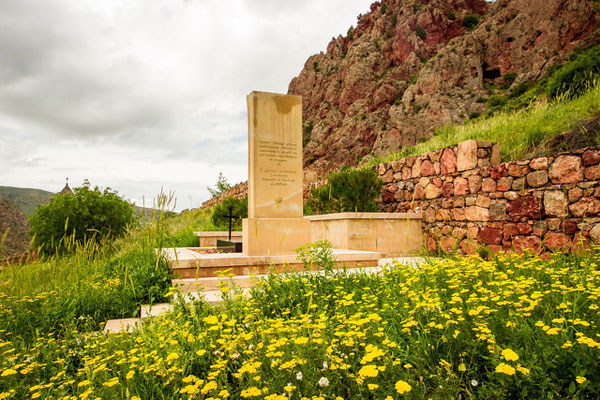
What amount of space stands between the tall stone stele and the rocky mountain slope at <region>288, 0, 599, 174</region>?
94.8 feet

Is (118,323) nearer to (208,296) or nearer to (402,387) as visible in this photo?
(208,296)

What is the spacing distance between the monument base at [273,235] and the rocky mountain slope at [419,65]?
1153 inches

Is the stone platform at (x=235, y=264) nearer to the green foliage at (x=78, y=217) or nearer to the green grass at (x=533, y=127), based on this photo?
the green grass at (x=533, y=127)

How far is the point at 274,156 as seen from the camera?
6.57 meters

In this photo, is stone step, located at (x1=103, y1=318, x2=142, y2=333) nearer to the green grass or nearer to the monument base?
the monument base

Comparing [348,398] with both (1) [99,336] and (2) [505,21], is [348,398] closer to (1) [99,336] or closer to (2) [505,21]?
(1) [99,336]

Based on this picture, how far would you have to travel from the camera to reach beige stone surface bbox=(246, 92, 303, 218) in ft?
21.2

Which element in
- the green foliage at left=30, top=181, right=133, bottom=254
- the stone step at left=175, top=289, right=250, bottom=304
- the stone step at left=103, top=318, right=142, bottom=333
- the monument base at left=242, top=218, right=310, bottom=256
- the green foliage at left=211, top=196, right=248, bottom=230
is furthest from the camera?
the green foliage at left=211, top=196, right=248, bottom=230

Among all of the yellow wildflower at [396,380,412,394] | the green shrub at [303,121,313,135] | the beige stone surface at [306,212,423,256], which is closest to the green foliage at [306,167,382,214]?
the beige stone surface at [306,212,423,256]

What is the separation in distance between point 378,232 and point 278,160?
9.75 ft

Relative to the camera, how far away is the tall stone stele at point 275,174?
20.8 ft

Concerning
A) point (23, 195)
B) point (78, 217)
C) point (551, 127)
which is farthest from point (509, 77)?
point (23, 195)

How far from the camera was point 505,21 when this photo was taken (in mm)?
40656

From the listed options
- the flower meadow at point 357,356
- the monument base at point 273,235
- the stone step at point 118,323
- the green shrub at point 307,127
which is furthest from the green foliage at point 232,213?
the green shrub at point 307,127
